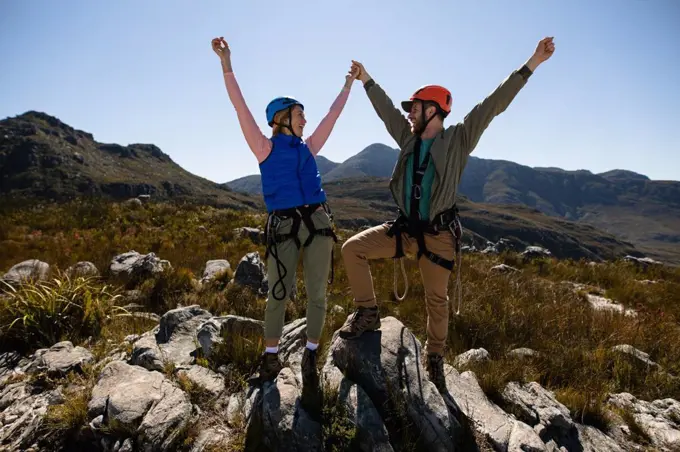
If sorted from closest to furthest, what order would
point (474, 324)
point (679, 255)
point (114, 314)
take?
point (114, 314) < point (474, 324) < point (679, 255)

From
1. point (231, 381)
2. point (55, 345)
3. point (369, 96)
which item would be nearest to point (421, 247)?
point (369, 96)

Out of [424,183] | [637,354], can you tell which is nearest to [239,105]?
[424,183]

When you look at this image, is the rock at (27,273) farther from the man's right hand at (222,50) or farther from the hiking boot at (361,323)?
the hiking boot at (361,323)

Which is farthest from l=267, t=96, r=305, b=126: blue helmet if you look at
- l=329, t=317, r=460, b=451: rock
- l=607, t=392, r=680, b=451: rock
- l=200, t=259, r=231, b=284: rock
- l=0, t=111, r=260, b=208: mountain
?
l=0, t=111, r=260, b=208: mountain

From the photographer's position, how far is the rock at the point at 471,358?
413 cm

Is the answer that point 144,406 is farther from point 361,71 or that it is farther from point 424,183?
point 361,71

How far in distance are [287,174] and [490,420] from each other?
290cm

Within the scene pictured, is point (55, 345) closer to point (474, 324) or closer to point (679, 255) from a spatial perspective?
point (474, 324)

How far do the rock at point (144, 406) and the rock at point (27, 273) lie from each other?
13.5 feet

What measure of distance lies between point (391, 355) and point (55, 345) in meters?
3.95

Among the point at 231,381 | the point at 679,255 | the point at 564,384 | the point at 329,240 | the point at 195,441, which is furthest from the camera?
the point at 679,255

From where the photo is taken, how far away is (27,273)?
21.1 feet

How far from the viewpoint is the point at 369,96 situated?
397cm

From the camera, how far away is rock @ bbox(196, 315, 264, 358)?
160 inches
